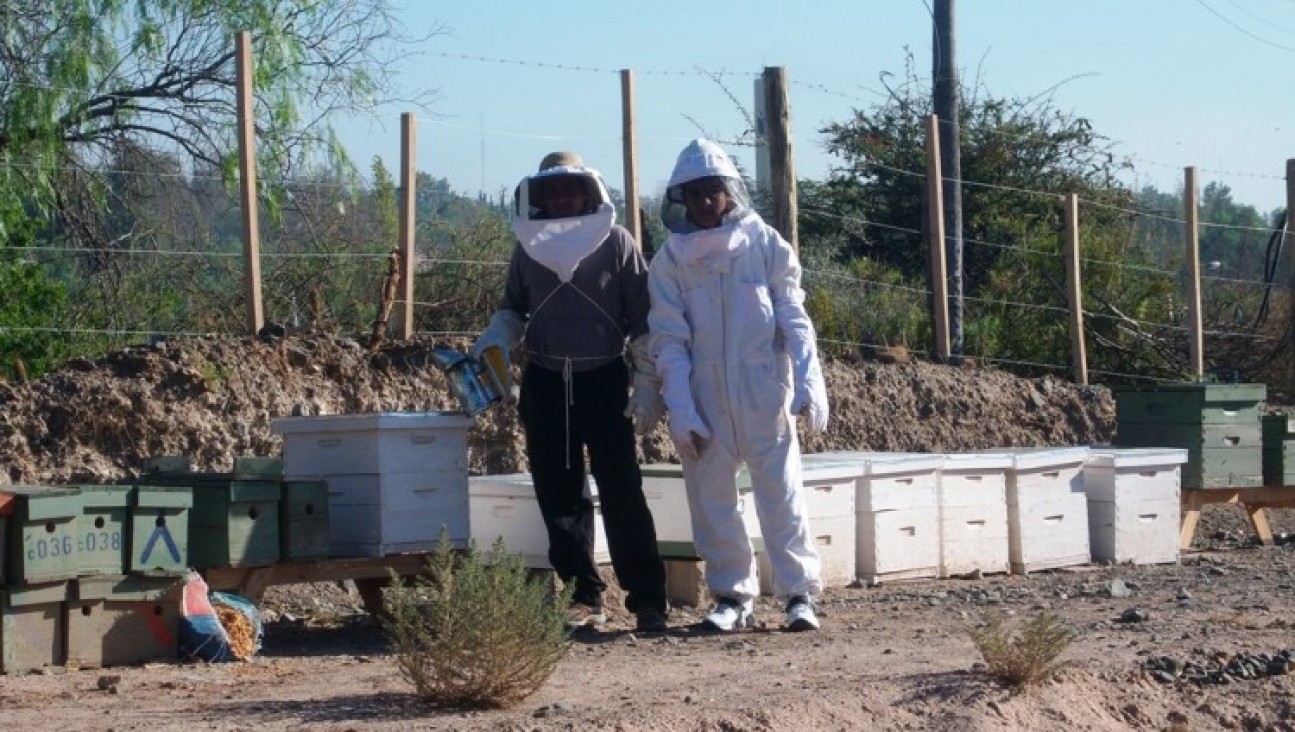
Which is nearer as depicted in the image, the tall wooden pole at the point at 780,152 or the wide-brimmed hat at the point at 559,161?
the wide-brimmed hat at the point at 559,161

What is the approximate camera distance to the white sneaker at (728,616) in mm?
8453

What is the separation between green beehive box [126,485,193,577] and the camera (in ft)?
25.5

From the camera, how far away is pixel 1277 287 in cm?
2386

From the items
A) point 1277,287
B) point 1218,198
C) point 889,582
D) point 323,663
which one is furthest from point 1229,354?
point 1218,198

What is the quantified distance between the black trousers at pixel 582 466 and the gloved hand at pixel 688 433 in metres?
0.31

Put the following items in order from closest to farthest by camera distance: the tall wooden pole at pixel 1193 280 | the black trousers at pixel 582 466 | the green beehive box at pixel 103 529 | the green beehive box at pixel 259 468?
the green beehive box at pixel 103 529
the black trousers at pixel 582 466
the green beehive box at pixel 259 468
the tall wooden pole at pixel 1193 280

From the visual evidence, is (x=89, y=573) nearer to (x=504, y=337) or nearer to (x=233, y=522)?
(x=233, y=522)

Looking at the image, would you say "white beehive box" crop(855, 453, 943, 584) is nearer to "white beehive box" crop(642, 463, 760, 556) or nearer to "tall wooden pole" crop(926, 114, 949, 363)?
"white beehive box" crop(642, 463, 760, 556)

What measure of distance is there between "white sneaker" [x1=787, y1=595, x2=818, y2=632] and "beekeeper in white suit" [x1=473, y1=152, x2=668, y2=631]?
2.00ft

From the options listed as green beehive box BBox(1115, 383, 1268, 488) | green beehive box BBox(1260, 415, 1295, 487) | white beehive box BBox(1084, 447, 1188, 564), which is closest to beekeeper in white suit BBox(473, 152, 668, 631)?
white beehive box BBox(1084, 447, 1188, 564)

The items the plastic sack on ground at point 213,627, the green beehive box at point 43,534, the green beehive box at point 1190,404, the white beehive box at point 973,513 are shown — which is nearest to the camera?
the green beehive box at point 43,534

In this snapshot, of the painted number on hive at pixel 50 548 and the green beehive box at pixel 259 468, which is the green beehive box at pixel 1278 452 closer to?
the green beehive box at pixel 259 468

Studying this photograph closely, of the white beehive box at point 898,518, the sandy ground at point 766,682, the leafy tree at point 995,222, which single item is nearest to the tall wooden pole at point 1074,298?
the leafy tree at point 995,222

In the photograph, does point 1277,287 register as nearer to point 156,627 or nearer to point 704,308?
point 704,308
